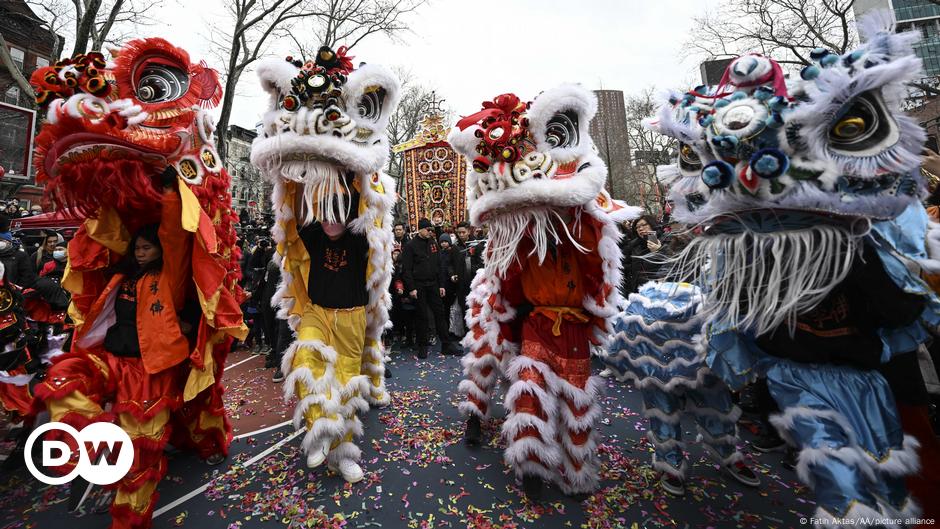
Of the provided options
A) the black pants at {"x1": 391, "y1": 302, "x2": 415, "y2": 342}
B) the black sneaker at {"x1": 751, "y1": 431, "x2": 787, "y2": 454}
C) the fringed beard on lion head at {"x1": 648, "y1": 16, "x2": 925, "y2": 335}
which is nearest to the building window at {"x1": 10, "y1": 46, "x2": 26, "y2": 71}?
the black pants at {"x1": 391, "y1": 302, "x2": 415, "y2": 342}

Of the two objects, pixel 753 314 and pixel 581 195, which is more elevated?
pixel 581 195

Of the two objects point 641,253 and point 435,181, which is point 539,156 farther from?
point 435,181

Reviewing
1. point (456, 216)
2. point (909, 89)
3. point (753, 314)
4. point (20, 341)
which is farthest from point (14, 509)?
point (456, 216)

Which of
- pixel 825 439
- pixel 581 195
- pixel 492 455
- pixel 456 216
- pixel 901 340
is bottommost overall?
pixel 492 455

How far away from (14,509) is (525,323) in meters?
3.19

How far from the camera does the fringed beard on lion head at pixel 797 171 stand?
1.31 m

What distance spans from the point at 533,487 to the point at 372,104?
2.62m

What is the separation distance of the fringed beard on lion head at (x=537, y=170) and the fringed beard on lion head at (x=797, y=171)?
66cm

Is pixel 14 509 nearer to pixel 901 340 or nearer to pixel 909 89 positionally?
pixel 901 340

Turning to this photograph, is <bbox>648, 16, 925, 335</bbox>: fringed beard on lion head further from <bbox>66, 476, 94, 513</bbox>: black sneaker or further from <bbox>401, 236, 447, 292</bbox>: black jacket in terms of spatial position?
<bbox>401, 236, 447, 292</bbox>: black jacket

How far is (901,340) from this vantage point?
1485mm

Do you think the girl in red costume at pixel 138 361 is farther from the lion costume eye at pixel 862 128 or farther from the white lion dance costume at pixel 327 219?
the lion costume eye at pixel 862 128

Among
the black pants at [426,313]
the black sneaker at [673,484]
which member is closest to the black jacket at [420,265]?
the black pants at [426,313]

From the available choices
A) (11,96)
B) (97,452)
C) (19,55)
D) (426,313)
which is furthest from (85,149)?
(19,55)
